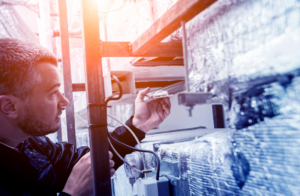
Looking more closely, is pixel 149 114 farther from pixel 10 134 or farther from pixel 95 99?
pixel 10 134

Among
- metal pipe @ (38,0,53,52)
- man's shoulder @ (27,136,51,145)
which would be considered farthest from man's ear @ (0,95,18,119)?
metal pipe @ (38,0,53,52)

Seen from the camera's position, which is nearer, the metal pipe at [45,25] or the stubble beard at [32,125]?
the stubble beard at [32,125]

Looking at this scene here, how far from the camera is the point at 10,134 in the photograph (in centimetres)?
80

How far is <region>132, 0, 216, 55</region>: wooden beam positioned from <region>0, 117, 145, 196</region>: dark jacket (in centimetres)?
47

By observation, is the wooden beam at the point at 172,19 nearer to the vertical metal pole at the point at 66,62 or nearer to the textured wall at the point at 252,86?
the textured wall at the point at 252,86

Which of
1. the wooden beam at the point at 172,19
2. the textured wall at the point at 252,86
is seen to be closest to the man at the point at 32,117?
the wooden beam at the point at 172,19

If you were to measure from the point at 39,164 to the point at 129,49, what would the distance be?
66cm

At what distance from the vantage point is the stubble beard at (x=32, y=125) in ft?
2.52

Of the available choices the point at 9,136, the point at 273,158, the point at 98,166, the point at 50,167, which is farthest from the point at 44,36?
the point at 273,158

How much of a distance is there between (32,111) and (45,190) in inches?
13.9

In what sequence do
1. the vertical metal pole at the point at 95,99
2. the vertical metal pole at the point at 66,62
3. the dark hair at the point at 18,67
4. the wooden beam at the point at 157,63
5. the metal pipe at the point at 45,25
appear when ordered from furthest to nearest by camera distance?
the metal pipe at the point at 45,25, the vertical metal pole at the point at 66,62, the wooden beam at the point at 157,63, the dark hair at the point at 18,67, the vertical metal pole at the point at 95,99

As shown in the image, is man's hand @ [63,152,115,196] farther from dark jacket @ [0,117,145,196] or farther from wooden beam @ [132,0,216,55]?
wooden beam @ [132,0,216,55]

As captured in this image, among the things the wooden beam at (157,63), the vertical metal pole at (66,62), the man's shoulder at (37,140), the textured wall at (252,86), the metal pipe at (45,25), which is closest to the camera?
the textured wall at (252,86)

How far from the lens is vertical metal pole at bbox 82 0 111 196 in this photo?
54cm
